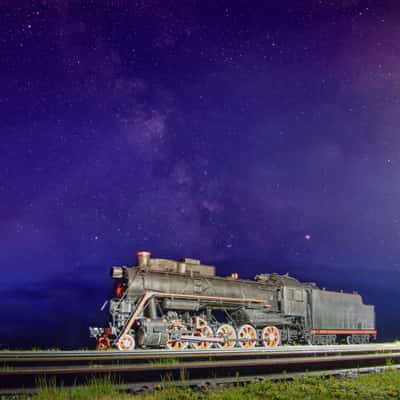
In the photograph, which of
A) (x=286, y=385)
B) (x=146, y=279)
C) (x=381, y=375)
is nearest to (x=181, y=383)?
(x=286, y=385)

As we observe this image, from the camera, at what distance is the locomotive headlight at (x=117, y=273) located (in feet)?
56.5

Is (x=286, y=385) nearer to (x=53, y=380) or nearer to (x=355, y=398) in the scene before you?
(x=355, y=398)

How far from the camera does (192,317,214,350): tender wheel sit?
17891mm

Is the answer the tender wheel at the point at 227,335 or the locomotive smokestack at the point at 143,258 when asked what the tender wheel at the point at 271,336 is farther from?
the locomotive smokestack at the point at 143,258

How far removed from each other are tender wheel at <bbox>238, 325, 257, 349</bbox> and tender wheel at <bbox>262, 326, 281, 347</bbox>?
3.04 feet

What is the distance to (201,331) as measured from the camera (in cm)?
1816

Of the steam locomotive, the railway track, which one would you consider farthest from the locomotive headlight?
the railway track

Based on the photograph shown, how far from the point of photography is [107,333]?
1594cm

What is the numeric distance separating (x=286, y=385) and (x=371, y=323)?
2389cm

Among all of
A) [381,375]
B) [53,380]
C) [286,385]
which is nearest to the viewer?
[53,380]

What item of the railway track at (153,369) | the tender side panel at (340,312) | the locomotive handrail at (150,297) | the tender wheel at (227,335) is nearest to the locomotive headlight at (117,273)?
the locomotive handrail at (150,297)

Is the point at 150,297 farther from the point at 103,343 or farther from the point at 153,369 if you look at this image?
the point at 153,369

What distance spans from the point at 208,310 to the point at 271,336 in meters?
4.23

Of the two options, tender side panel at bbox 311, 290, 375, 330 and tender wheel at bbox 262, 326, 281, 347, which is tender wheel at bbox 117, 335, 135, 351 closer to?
tender wheel at bbox 262, 326, 281, 347
